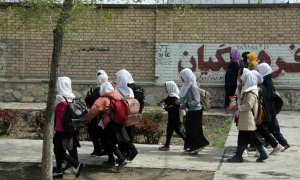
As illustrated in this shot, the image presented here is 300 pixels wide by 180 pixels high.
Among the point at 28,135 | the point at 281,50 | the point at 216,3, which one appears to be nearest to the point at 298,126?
the point at 281,50

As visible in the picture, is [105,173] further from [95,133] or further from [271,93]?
[271,93]

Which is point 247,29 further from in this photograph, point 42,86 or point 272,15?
point 42,86

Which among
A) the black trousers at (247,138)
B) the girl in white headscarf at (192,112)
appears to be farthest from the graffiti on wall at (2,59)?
the black trousers at (247,138)

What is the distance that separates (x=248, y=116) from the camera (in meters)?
8.48

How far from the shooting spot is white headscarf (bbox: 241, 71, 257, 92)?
8461mm

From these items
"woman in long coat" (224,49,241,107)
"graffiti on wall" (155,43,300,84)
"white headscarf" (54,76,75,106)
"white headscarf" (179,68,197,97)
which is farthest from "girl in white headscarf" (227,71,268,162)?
"graffiti on wall" (155,43,300,84)

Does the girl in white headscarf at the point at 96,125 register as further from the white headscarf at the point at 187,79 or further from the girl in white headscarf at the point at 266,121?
the girl in white headscarf at the point at 266,121

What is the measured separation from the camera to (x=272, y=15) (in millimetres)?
15523

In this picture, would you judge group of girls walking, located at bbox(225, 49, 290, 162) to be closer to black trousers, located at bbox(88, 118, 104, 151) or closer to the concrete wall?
black trousers, located at bbox(88, 118, 104, 151)

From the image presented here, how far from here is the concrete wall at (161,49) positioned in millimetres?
15500

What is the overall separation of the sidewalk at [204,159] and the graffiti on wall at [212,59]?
4.79 meters

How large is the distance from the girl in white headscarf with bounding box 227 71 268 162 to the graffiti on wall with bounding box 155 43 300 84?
7179 mm

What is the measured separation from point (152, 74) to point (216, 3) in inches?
114


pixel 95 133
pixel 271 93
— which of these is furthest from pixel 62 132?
pixel 271 93
